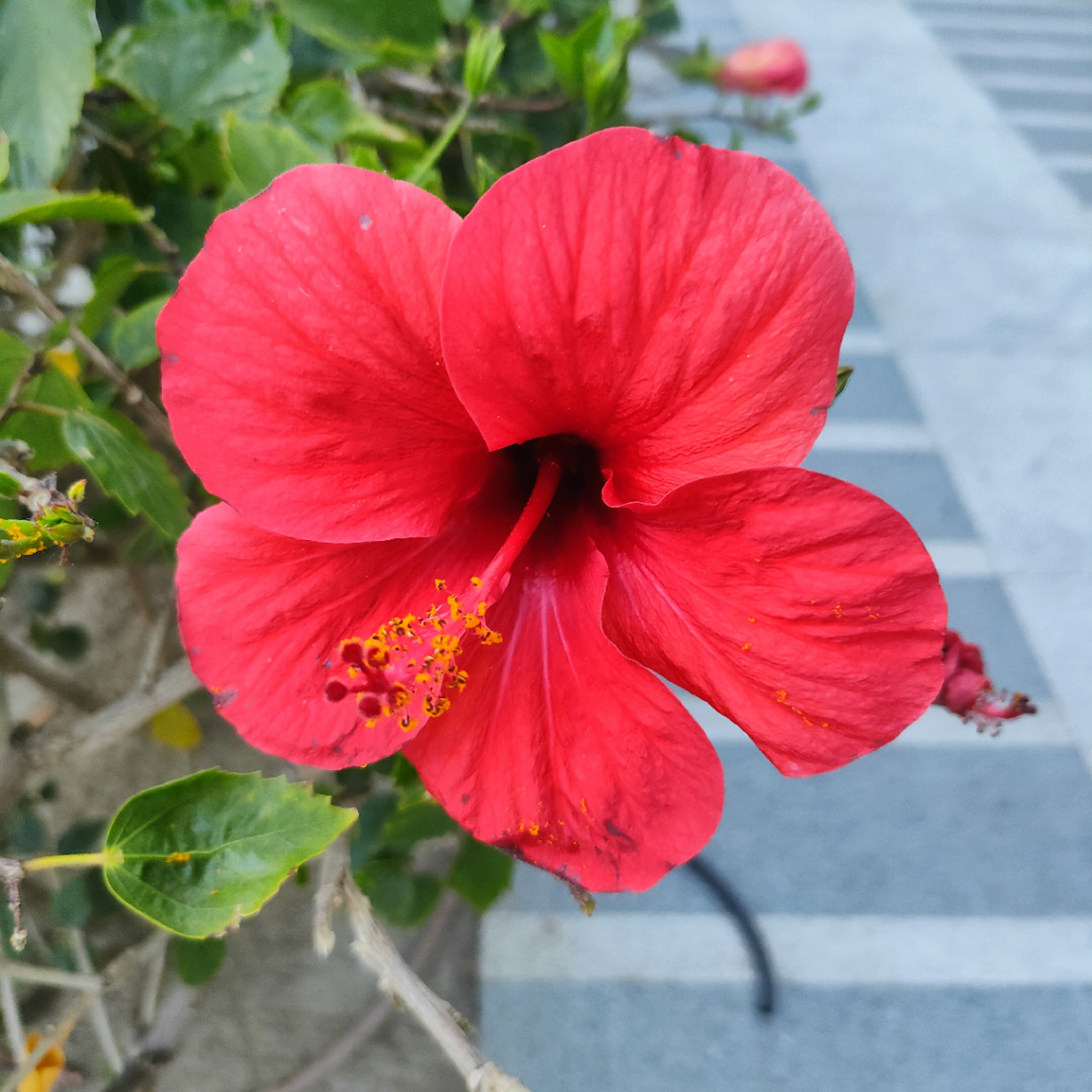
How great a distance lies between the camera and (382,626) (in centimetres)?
34

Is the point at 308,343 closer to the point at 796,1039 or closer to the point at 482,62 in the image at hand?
the point at 482,62

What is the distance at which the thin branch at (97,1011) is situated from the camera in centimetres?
61

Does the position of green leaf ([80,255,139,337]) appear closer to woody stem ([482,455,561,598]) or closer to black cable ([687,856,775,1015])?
woody stem ([482,455,561,598])

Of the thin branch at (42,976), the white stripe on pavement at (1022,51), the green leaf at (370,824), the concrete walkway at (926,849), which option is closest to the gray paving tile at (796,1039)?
the concrete walkway at (926,849)

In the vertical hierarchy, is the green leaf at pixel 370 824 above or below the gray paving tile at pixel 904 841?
above

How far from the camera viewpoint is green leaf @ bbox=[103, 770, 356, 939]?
0.35 m

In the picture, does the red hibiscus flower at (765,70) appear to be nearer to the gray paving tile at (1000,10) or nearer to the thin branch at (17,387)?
the gray paving tile at (1000,10)

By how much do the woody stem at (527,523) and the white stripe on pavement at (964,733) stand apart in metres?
0.69

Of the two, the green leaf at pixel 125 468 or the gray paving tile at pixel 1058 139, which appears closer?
the green leaf at pixel 125 468

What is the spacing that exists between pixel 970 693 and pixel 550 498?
0.22m

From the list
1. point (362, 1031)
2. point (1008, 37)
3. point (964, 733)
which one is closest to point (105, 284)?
point (362, 1031)

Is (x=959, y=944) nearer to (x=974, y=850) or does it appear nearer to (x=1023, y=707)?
(x=974, y=850)

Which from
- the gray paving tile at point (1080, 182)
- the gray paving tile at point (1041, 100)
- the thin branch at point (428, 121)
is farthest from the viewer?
the gray paving tile at point (1041, 100)

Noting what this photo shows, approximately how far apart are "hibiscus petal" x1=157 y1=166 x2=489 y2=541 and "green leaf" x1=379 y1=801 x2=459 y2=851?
31 centimetres
